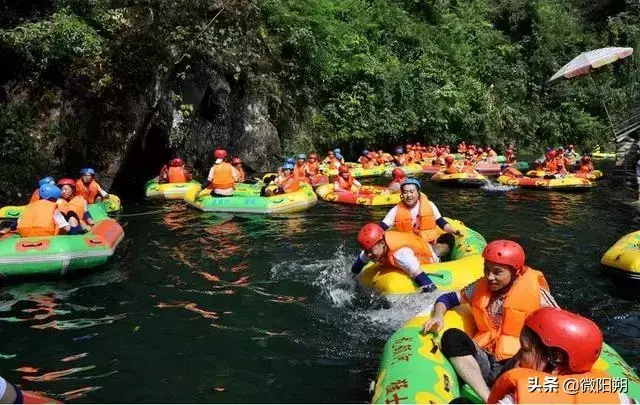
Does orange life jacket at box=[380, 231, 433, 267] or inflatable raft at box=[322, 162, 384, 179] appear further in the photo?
inflatable raft at box=[322, 162, 384, 179]

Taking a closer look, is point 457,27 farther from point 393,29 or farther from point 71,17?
point 71,17

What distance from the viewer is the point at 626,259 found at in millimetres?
7645

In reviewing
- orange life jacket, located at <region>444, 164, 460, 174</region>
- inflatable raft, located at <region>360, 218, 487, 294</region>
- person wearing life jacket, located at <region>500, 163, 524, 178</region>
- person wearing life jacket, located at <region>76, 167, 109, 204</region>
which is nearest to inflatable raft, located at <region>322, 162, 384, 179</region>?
orange life jacket, located at <region>444, 164, 460, 174</region>

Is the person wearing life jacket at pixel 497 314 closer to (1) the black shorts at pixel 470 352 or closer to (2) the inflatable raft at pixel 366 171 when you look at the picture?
(1) the black shorts at pixel 470 352

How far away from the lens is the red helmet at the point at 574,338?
2.90 meters

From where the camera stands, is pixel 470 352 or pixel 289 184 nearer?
pixel 470 352

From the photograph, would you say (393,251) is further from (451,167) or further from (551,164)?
(551,164)

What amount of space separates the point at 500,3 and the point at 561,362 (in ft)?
125

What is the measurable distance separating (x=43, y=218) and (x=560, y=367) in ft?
23.5

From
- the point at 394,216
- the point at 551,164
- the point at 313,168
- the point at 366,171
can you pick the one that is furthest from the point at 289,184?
the point at 551,164

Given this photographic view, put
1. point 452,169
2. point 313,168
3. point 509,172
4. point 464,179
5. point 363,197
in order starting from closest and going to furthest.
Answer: point 363,197
point 313,168
point 464,179
point 452,169
point 509,172

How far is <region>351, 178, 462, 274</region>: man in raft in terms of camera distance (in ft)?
24.8

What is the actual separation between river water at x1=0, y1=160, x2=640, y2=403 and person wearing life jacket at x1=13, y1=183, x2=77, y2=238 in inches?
30.6

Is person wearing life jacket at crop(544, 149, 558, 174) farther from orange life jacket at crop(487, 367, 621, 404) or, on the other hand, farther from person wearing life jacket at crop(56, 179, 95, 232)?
orange life jacket at crop(487, 367, 621, 404)
